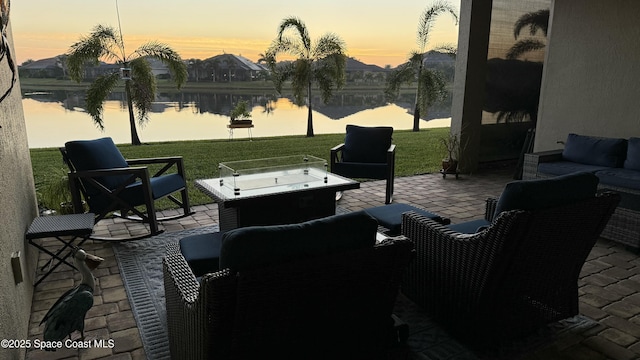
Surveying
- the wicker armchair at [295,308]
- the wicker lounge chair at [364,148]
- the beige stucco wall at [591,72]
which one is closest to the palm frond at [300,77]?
the wicker lounge chair at [364,148]

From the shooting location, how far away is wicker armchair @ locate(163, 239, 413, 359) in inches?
56.7

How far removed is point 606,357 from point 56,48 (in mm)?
10128

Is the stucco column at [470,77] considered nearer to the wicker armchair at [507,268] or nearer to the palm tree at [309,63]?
the palm tree at [309,63]

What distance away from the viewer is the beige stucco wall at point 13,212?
6.66 feet

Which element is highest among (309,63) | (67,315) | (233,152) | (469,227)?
(309,63)

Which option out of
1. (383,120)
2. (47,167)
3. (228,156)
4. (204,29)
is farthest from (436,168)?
(204,29)

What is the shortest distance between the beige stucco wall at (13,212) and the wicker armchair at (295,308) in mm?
841

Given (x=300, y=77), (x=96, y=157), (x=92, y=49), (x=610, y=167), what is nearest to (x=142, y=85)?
(x=92, y=49)

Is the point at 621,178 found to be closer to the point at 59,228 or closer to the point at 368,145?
the point at 368,145

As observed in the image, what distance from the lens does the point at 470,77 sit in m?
6.61

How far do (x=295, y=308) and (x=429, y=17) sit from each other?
9.97 meters

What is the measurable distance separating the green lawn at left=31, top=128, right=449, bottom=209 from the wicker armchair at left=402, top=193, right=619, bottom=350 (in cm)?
337

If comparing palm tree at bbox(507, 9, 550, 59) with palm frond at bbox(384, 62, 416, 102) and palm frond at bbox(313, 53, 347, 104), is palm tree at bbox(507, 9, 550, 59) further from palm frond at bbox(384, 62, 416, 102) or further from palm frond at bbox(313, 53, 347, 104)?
palm frond at bbox(313, 53, 347, 104)

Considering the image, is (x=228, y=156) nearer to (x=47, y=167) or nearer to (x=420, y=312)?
(x=47, y=167)
